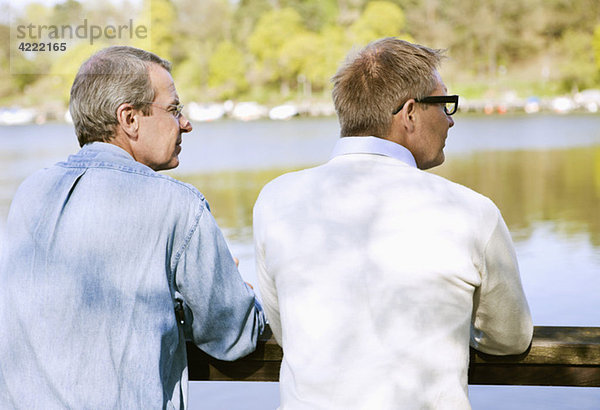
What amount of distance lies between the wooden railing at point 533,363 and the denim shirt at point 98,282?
166 millimetres

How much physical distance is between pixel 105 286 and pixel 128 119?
1.25 feet

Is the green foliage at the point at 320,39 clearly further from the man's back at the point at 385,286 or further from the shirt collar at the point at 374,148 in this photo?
the man's back at the point at 385,286

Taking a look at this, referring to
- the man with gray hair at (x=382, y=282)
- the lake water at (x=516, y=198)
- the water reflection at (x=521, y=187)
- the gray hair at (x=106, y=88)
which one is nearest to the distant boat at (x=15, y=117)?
the lake water at (x=516, y=198)

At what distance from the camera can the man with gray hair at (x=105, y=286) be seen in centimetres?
156

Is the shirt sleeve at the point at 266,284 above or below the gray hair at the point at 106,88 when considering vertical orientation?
below

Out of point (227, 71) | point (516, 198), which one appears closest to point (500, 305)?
point (516, 198)

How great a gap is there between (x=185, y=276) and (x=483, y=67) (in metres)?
71.4

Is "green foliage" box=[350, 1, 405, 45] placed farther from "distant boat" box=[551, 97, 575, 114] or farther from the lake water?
the lake water

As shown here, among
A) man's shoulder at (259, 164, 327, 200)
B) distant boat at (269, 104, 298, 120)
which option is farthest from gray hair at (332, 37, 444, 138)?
distant boat at (269, 104, 298, 120)

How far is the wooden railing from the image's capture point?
1635 mm

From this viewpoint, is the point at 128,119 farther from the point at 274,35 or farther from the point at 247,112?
the point at 274,35

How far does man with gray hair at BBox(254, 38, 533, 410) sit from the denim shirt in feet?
0.57

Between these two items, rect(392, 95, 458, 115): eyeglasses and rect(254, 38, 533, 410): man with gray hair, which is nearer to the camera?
rect(254, 38, 533, 410): man with gray hair

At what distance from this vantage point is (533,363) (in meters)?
1.66
